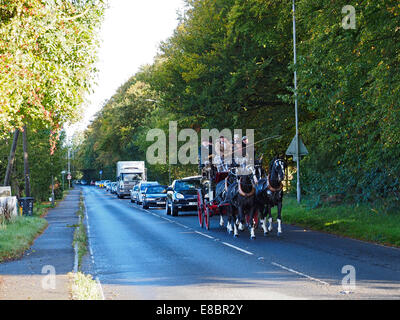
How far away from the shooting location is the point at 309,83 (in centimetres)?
1917

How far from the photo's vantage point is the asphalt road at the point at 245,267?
929cm

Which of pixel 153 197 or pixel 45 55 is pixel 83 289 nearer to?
pixel 45 55

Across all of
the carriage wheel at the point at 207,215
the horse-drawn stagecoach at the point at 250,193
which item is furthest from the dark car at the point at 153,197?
the horse-drawn stagecoach at the point at 250,193

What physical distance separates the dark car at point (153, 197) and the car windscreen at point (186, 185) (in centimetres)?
793

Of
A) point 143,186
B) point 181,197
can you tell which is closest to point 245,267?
point 181,197

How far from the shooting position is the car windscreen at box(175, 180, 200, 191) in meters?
32.9

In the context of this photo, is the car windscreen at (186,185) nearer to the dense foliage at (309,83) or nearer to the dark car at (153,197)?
the dense foliage at (309,83)

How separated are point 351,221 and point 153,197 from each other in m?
24.6

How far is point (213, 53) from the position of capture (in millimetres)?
30859

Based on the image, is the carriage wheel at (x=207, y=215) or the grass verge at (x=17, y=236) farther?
the carriage wheel at (x=207, y=215)

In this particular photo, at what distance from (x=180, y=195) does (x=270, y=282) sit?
73.0 ft
